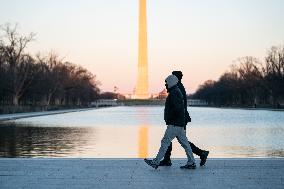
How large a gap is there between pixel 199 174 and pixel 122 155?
633cm

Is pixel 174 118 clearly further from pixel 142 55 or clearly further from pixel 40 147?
pixel 142 55

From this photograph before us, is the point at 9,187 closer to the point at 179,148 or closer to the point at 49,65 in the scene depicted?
the point at 179,148

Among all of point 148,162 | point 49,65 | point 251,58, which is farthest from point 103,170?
point 251,58

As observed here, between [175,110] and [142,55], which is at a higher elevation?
[142,55]

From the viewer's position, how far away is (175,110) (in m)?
9.09

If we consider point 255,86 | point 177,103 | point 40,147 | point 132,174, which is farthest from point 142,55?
point 132,174

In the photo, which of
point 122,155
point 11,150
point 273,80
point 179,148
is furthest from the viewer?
point 273,80

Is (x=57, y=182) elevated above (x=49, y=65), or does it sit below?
below

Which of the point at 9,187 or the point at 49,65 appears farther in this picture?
the point at 49,65

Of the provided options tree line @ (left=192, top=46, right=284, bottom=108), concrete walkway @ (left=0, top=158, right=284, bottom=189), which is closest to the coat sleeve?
concrete walkway @ (left=0, top=158, right=284, bottom=189)

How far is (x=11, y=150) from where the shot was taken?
15531 mm

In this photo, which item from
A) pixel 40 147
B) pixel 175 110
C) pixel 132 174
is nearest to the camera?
pixel 132 174

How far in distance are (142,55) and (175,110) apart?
86.3m

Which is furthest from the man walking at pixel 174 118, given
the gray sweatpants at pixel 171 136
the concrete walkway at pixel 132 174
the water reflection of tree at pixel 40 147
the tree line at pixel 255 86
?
the tree line at pixel 255 86
